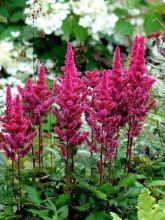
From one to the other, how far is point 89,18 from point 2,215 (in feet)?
11.8

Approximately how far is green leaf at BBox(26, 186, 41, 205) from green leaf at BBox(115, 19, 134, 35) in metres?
4.26

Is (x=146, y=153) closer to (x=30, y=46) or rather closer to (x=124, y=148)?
(x=124, y=148)

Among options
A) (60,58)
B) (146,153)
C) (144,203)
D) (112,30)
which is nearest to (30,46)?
(60,58)

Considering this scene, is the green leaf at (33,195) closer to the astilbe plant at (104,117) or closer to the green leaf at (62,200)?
the green leaf at (62,200)

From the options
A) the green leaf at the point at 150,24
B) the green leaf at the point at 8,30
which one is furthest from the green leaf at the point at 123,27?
the green leaf at the point at 8,30

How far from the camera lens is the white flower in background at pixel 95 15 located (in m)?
6.27

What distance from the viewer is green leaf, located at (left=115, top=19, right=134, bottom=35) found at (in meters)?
7.35

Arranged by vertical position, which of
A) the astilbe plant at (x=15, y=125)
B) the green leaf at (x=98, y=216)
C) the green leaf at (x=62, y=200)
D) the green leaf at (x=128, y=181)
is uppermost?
the astilbe plant at (x=15, y=125)

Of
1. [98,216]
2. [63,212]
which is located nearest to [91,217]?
[98,216]

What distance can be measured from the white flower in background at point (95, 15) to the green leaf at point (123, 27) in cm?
8

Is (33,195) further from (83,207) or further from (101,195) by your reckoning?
(101,195)

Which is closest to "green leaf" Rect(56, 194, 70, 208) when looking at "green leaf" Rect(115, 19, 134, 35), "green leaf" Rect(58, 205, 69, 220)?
"green leaf" Rect(58, 205, 69, 220)

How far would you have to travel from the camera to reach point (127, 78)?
10.8 ft

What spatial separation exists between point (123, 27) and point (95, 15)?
96 cm
